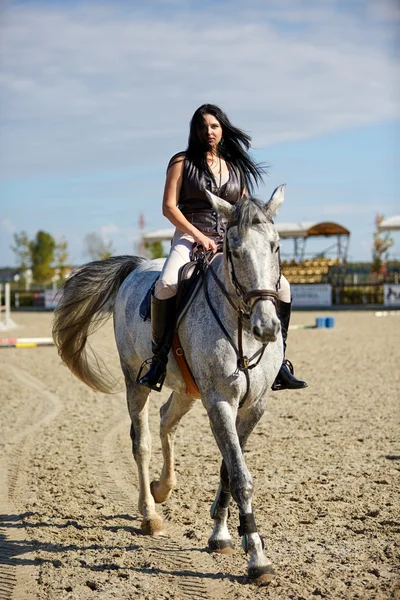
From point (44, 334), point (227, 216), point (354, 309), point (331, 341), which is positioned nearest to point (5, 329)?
point (44, 334)

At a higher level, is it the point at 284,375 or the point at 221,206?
the point at 221,206

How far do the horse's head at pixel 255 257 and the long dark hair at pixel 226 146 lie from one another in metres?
0.97

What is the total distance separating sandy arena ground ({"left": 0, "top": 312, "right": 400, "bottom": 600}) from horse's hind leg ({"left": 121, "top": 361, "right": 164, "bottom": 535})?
17 cm

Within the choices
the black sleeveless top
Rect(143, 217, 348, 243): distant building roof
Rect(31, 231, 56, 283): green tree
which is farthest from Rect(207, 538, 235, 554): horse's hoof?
Rect(31, 231, 56, 283): green tree

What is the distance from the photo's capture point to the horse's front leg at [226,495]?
4.88 metres

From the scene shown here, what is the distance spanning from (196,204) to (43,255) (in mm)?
58623

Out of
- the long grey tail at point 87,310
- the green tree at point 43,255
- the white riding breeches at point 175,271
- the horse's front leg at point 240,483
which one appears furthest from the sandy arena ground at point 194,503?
the green tree at point 43,255

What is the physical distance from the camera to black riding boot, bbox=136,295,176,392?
516 centimetres

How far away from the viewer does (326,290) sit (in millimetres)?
35781

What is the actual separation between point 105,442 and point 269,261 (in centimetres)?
470

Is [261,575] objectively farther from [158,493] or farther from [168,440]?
[168,440]

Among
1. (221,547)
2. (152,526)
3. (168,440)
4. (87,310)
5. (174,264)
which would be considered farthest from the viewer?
(87,310)

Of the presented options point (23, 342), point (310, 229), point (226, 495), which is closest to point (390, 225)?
point (310, 229)

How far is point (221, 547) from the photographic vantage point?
488cm
